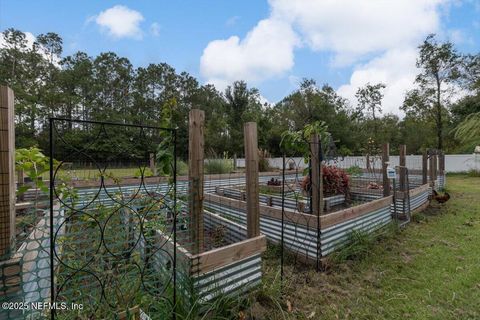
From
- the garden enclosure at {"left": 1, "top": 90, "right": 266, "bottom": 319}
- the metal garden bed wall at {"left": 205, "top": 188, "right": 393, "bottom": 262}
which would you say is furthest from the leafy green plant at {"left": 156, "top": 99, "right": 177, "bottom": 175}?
the metal garden bed wall at {"left": 205, "top": 188, "right": 393, "bottom": 262}

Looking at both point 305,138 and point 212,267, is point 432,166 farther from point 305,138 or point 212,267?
point 212,267

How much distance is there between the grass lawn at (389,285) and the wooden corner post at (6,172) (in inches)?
56.7

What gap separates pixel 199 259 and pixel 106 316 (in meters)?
0.59

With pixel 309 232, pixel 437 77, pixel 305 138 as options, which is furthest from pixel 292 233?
pixel 437 77

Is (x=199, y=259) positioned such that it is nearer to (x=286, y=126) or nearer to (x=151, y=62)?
(x=286, y=126)

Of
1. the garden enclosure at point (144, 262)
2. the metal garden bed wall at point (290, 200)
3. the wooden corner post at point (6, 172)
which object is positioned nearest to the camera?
the wooden corner post at point (6, 172)

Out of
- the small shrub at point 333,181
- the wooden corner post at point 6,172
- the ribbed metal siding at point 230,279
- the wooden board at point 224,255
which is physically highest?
the wooden corner post at point 6,172

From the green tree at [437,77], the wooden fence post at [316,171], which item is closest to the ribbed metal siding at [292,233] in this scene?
the wooden fence post at [316,171]

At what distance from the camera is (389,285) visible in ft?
7.17

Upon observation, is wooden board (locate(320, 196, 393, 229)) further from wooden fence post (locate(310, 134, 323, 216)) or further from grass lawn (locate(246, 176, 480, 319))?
grass lawn (locate(246, 176, 480, 319))

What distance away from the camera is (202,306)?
1625mm

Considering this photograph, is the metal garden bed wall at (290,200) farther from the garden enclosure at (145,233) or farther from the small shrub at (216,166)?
the small shrub at (216,166)

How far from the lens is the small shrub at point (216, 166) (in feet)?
21.6

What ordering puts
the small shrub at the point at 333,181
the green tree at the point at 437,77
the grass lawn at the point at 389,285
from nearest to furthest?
the grass lawn at the point at 389,285, the small shrub at the point at 333,181, the green tree at the point at 437,77
